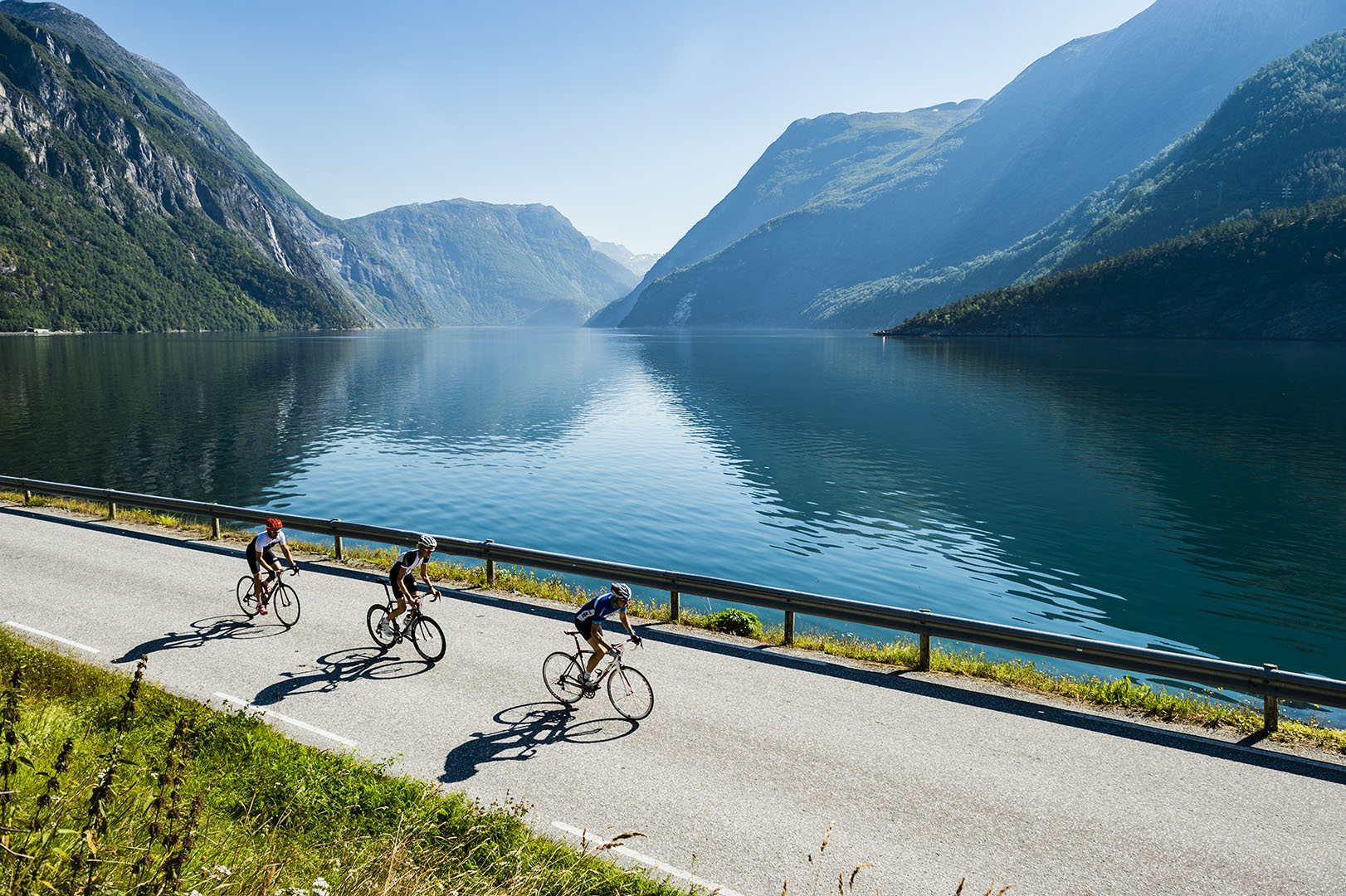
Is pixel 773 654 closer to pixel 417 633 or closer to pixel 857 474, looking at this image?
pixel 417 633

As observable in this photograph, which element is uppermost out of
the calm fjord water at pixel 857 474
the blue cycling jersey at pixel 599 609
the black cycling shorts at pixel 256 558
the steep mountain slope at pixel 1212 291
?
the steep mountain slope at pixel 1212 291

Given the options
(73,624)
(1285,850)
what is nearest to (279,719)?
(73,624)

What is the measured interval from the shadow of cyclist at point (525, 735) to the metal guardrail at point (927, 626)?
456 cm

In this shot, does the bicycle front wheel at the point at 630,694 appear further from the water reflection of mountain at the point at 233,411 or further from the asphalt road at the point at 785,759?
the water reflection of mountain at the point at 233,411

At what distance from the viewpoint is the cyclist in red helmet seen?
15750 mm

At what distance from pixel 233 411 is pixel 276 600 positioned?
5779 cm

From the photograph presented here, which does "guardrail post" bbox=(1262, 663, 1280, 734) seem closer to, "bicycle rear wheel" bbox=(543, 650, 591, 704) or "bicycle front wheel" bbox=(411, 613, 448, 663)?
"bicycle rear wheel" bbox=(543, 650, 591, 704)

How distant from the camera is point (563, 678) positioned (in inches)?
486

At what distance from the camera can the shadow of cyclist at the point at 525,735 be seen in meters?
10.5

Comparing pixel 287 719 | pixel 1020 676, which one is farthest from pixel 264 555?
pixel 1020 676

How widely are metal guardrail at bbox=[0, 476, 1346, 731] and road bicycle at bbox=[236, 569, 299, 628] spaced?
→ 11.3 feet

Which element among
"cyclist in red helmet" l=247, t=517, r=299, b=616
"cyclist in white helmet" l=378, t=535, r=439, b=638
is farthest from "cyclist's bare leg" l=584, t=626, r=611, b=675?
"cyclist in red helmet" l=247, t=517, r=299, b=616

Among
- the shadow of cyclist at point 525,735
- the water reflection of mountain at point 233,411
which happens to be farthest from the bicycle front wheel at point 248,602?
the water reflection of mountain at point 233,411

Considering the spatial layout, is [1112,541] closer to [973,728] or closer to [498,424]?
[973,728]
